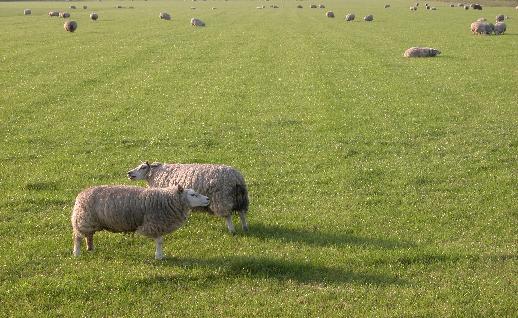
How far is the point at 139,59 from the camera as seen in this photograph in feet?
122

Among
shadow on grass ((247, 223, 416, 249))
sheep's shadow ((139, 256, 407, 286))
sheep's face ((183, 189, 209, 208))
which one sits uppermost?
sheep's face ((183, 189, 209, 208))

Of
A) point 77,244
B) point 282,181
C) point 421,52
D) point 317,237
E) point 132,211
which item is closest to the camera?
point 132,211

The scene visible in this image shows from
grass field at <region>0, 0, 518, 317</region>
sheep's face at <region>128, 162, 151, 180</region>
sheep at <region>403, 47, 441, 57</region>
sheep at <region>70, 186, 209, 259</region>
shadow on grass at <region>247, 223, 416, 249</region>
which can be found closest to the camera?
grass field at <region>0, 0, 518, 317</region>

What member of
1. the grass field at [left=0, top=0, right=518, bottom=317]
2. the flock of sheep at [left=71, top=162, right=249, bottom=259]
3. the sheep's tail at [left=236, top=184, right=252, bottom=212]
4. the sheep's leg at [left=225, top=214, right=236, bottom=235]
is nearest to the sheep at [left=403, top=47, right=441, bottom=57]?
the grass field at [left=0, top=0, right=518, bottom=317]

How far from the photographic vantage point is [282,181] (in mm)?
15242

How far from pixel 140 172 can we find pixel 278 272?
4240mm

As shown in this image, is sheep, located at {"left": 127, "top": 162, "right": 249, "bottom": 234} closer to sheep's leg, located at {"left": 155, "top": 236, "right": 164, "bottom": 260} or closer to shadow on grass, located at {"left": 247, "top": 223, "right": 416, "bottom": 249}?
shadow on grass, located at {"left": 247, "top": 223, "right": 416, "bottom": 249}

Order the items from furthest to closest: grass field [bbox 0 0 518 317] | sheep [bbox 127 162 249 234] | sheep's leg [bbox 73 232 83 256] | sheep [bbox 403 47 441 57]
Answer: sheep [bbox 403 47 441 57] < sheep [bbox 127 162 249 234] < sheep's leg [bbox 73 232 83 256] < grass field [bbox 0 0 518 317]

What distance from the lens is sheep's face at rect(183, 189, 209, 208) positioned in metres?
11.0

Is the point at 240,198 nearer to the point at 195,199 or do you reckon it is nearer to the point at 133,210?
the point at 195,199

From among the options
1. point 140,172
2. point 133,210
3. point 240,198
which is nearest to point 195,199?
point 133,210

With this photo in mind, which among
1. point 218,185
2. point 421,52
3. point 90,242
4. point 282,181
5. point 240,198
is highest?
point 218,185

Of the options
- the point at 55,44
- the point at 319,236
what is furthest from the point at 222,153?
the point at 55,44

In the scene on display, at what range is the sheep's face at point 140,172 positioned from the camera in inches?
511
